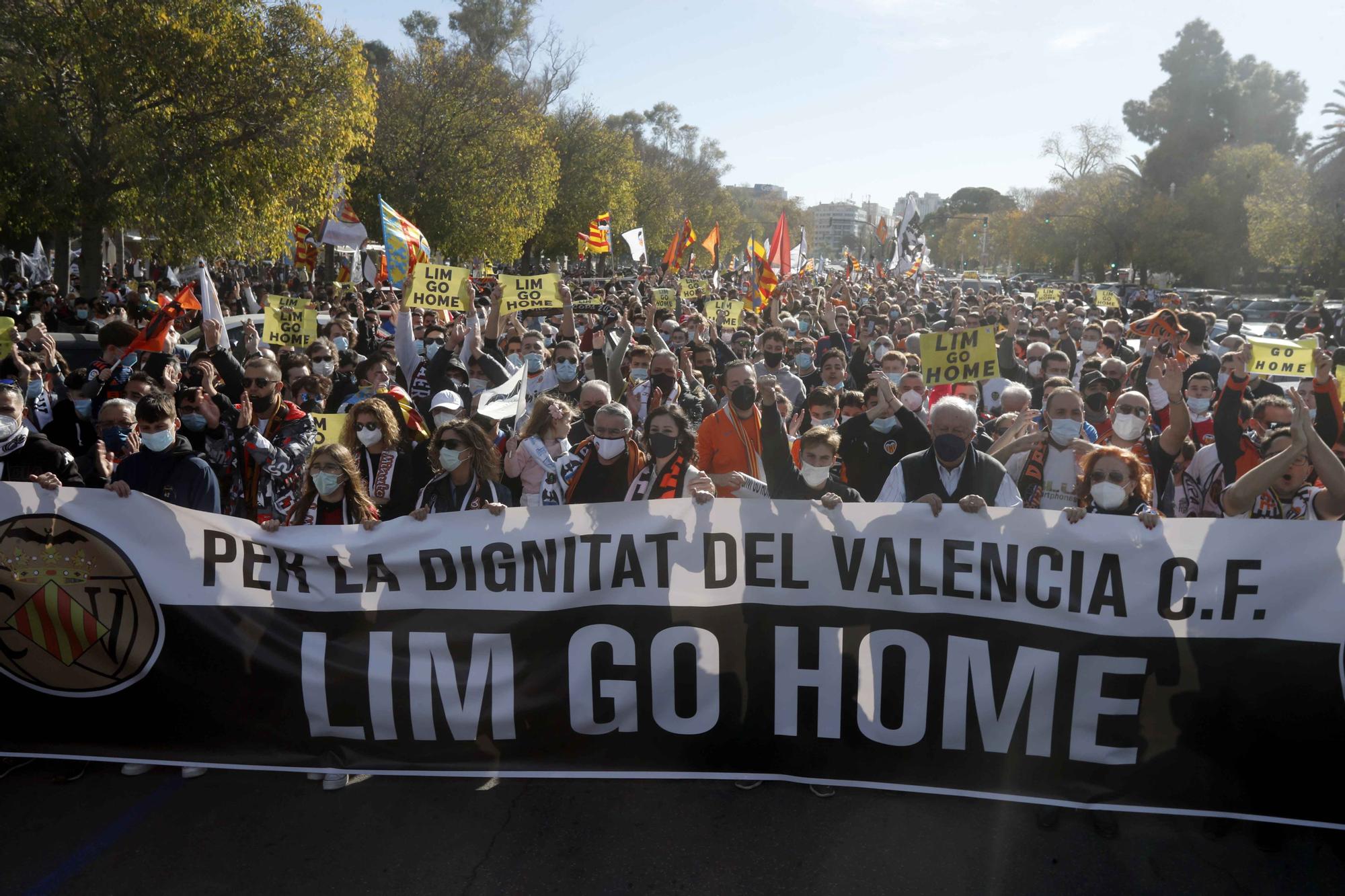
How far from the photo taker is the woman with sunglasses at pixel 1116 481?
4434 millimetres

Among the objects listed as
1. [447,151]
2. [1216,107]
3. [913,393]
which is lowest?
[913,393]

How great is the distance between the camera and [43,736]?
438 cm

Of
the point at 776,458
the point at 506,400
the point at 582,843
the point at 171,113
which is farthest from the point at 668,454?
the point at 171,113

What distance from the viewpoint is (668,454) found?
16.9ft

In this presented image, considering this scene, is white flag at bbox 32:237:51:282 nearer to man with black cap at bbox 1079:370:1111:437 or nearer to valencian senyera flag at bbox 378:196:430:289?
valencian senyera flag at bbox 378:196:430:289

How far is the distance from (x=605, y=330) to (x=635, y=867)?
9.30 m

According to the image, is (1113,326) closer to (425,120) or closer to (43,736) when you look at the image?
(43,736)

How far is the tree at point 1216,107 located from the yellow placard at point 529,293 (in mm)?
66480

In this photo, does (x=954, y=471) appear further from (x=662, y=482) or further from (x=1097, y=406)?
(x=1097, y=406)

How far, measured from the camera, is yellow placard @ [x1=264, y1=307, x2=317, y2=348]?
9.97 meters

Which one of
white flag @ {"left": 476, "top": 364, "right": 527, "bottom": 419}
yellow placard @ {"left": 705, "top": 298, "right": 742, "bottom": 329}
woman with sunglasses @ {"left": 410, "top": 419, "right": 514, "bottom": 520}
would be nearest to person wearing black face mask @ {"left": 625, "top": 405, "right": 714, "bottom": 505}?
woman with sunglasses @ {"left": 410, "top": 419, "right": 514, "bottom": 520}

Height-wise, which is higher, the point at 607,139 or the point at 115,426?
the point at 607,139

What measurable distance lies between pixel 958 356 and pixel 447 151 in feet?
77.4

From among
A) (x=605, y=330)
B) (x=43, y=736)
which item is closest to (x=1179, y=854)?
(x=43, y=736)
